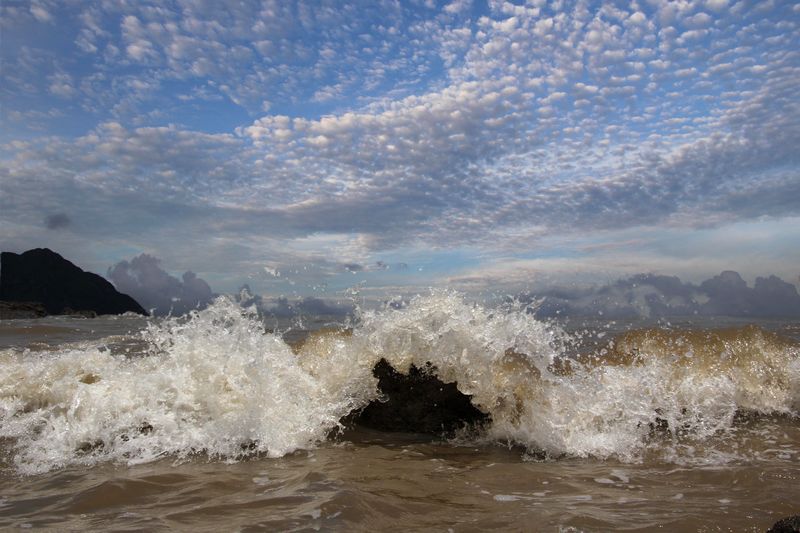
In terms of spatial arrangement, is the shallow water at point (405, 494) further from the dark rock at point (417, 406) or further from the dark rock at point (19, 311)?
the dark rock at point (19, 311)

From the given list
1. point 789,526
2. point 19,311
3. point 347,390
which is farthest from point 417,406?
point 19,311

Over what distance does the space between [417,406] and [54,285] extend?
272 feet

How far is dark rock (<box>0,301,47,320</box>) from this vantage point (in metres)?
37.6

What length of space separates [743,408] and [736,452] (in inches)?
80.6

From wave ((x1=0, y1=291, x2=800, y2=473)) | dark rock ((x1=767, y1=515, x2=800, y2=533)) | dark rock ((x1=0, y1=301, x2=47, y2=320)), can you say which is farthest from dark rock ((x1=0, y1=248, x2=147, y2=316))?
dark rock ((x1=767, y1=515, x2=800, y2=533))

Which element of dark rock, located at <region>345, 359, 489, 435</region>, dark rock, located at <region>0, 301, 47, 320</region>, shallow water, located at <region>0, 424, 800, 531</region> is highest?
dark rock, located at <region>0, 301, 47, 320</region>

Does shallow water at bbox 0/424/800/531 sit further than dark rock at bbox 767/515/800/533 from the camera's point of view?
Yes

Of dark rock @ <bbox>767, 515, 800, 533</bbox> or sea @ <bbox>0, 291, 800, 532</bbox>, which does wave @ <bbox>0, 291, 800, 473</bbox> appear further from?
dark rock @ <bbox>767, 515, 800, 533</bbox>

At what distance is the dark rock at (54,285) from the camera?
71.1 meters

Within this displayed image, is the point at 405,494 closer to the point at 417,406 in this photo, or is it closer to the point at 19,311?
the point at 417,406

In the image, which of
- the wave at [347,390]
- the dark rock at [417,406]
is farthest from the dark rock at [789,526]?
the dark rock at [417,406]

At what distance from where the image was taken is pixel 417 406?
6.09m

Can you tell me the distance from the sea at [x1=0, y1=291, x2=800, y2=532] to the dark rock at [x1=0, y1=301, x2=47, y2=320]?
36.6 meters

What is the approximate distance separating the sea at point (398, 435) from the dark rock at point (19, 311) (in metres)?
36.6
